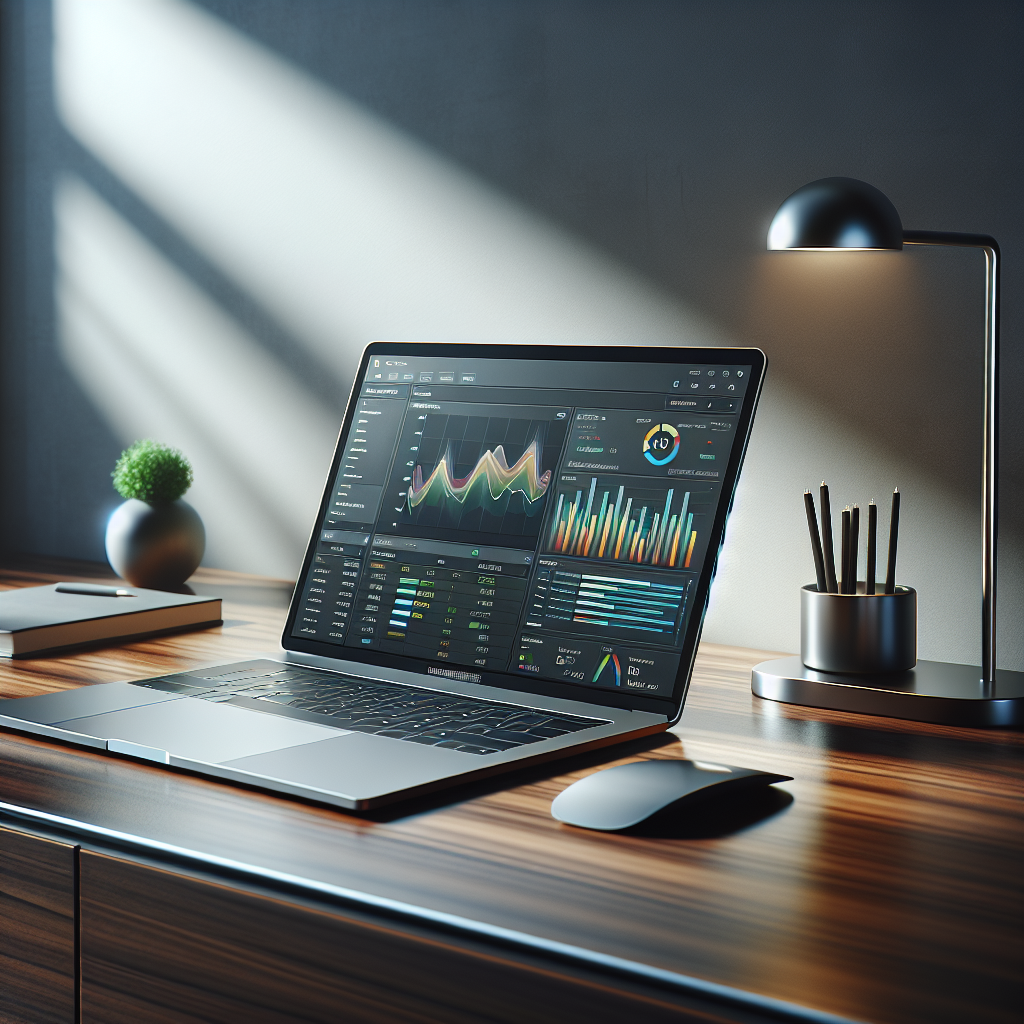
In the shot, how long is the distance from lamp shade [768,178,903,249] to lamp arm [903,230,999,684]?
0.03 metres

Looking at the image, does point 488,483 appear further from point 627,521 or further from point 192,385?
point 192,385

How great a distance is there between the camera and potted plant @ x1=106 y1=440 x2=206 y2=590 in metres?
1.59

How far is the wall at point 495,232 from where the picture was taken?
3.92 ft

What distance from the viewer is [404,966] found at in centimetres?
59

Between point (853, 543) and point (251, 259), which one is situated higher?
point (251, 259)

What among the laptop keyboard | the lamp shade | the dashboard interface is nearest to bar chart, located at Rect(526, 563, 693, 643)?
the dashboard interface

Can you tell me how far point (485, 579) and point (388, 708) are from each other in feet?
0.62

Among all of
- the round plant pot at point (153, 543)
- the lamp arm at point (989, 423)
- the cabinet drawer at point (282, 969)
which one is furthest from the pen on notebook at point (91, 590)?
the lamp arm at point (989, 423)

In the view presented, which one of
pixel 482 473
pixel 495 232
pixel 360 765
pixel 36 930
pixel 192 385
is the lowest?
pixel 36 930

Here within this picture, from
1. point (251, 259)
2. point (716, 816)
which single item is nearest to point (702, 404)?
point (716, 816)

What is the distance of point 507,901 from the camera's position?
600 mm

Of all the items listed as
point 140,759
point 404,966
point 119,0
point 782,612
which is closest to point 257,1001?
point 404,966

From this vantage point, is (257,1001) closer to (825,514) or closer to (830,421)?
(825,514)

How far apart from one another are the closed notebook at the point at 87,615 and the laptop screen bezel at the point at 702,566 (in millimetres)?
215
